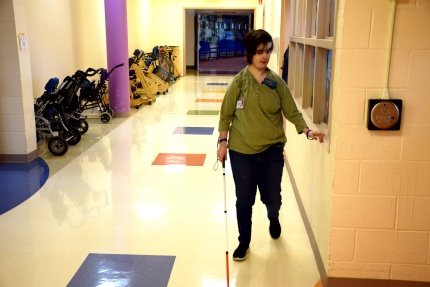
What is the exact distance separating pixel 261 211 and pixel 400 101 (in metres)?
1.98

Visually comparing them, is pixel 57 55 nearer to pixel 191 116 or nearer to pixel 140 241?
pixel 191 116

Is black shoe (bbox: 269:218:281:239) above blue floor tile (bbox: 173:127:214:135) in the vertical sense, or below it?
above

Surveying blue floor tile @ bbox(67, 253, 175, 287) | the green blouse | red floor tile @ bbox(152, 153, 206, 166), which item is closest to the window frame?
the green blouse

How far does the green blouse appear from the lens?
2932 millimetres

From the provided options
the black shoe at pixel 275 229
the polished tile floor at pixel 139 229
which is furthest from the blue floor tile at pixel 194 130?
the black shoe at pixel 275 229

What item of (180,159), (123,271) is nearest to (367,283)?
(123,271)

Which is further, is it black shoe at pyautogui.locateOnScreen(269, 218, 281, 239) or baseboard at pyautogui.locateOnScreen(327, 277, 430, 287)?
black shoe at pyautogui.locateOnScreen(269, 218, 281, 239)

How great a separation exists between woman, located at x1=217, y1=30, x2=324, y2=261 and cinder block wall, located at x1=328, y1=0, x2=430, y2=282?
15.2 inches

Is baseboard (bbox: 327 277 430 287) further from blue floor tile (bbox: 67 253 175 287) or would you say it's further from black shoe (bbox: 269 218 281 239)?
blue floor tile (bbox: 67 253 175 287)

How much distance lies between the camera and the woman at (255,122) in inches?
114

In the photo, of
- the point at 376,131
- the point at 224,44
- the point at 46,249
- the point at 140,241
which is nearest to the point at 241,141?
the point at 376,131

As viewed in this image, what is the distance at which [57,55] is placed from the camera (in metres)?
7.93

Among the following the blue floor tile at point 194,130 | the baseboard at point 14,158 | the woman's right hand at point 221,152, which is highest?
the woman's right hand at point 221,152

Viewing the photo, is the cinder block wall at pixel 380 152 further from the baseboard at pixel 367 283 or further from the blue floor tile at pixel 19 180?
the blue floor tile at pixel 19 180
